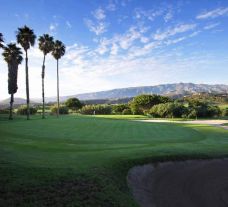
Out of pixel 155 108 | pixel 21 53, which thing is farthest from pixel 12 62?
pixel 155 108

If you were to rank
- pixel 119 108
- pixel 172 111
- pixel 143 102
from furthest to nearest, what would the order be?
pixel 119 108 < pixel 143 102 < pixel 172 111

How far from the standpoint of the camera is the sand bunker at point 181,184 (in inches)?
432

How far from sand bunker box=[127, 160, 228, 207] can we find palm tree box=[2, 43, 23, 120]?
130 feet

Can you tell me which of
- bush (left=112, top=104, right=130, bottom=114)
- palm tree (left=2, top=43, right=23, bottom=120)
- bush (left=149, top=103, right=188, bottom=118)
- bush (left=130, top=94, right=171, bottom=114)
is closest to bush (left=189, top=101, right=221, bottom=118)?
bush (left=149, top=103, right=188, bottom=118)

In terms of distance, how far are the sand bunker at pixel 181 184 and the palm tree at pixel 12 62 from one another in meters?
39.7

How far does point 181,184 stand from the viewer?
12805mm

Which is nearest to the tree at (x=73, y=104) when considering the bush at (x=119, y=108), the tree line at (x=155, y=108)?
the tree line at (x=155, y=108)

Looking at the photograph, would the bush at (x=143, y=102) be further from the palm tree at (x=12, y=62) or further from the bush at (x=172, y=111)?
the palm tree at (x=12, y=62)

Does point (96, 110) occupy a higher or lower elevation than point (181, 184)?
higher

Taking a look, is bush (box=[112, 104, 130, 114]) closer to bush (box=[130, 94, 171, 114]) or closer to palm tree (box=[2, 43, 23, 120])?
bush (box=[130, 94, 171, 114])

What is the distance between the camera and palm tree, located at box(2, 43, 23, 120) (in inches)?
1940

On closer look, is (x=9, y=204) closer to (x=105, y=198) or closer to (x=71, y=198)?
(x=71, y=198)

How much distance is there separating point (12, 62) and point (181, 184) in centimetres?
4547

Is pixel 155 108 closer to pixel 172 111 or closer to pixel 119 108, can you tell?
pixel 172 111
